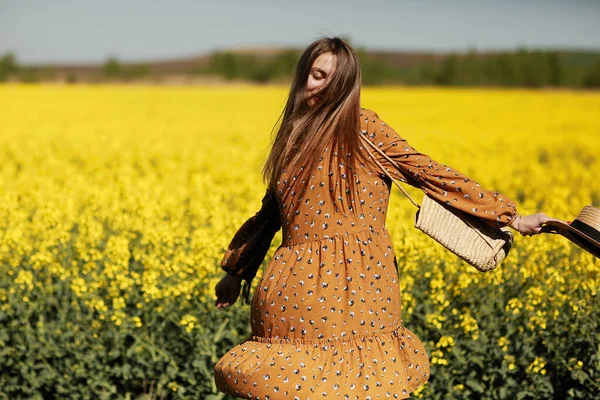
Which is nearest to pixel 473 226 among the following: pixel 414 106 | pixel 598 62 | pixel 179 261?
pixel 179 261

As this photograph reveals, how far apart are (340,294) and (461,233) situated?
1.50 ft

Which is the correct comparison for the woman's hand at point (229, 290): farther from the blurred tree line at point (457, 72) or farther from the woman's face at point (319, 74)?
the blurred tree line at point (457, 72)

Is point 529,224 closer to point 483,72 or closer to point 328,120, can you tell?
point 328,120

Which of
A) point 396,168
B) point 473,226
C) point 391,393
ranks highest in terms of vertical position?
point 396,168

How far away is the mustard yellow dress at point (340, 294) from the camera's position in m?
2.57

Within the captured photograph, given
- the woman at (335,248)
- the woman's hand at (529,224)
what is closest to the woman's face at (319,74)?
the woman at (335,248)

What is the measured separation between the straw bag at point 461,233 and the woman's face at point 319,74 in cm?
49

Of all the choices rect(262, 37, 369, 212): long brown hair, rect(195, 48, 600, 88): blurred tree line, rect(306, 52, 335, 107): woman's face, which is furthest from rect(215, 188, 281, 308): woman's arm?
rect(195, 48, 600, 88): blurred tree line

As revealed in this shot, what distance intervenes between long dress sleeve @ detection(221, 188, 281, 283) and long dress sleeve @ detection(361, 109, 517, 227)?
565 millimetres

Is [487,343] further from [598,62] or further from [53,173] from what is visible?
[598,62]

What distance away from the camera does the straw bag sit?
8.97 ft

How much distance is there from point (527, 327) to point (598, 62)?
52844 millimetres

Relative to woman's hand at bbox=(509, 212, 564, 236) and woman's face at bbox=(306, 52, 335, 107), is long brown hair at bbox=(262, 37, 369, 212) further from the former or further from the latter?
woman's hand at bbox=(509, 212, 564, 236)

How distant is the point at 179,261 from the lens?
471cm
